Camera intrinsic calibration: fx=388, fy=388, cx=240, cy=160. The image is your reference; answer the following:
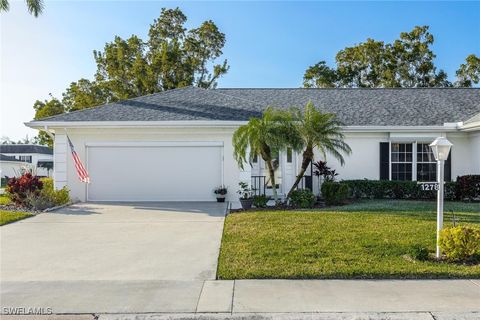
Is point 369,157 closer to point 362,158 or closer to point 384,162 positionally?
Result: point 362,158

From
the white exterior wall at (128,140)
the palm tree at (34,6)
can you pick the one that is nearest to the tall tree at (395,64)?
the white exterior wall at (128,140)

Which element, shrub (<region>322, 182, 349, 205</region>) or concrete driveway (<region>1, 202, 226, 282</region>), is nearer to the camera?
concrete driveway (<region>1, 202, 226, 282</region>)

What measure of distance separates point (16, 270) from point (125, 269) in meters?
1.79

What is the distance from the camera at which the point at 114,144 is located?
14.6 metres

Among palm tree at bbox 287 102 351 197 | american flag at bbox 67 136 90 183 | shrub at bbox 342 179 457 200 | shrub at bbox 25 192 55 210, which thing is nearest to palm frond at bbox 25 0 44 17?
american flag at bbox 67 136 90 183

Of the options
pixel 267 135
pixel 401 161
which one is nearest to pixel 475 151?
pixel 401 161

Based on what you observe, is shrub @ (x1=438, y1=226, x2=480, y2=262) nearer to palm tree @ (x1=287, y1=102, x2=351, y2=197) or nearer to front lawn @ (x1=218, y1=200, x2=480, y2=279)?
Result: front lawn @ (x1=218, y1=200, x2=480, y2=279)

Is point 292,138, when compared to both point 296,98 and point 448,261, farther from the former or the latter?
point 296,98

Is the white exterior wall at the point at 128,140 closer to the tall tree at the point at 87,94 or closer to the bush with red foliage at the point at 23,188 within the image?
the bush with red foliage at the point at 23,188

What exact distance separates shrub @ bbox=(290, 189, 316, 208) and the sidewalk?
6654 mm

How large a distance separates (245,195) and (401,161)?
6.80m

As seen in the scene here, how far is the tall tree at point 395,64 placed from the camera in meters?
33.8

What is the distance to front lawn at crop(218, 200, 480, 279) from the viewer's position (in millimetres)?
5895

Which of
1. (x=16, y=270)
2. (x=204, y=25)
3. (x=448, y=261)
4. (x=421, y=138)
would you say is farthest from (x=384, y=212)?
(x=204, y=25)
